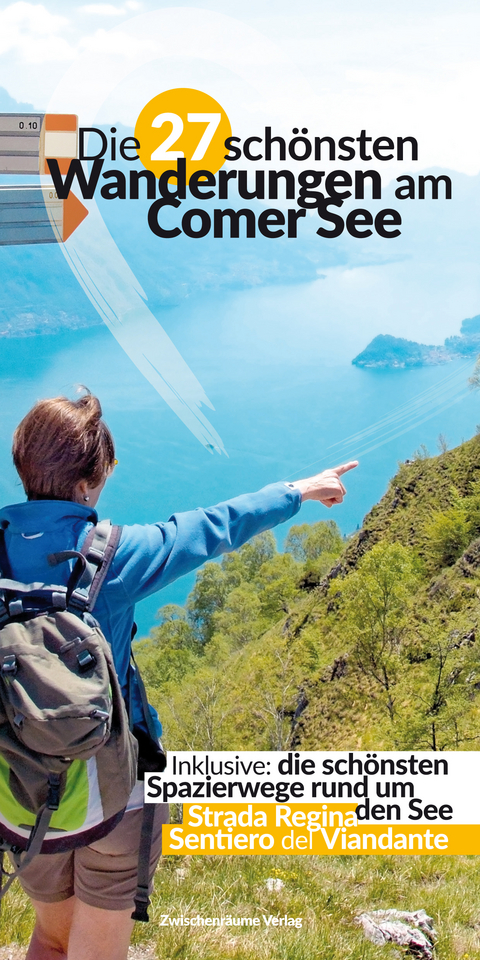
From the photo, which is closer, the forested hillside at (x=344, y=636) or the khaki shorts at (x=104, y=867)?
the khaki shorts at (x=104, y=867)

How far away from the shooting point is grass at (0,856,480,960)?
7.06 feet

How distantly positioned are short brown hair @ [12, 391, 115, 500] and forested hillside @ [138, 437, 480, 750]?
27.4ft

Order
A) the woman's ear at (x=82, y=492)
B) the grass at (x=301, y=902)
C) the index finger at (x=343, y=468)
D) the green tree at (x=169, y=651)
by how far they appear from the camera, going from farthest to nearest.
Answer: the green tree at (x=169, y=651) < the grass at (x=301, y=902) < the index finger at (x=343, y=468) < the woman's ear at (x=82, y=492)

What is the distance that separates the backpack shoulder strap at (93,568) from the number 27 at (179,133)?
7.27 ft

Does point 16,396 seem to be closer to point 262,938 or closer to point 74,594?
point 262,938

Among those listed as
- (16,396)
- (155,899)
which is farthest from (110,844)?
(16,396)

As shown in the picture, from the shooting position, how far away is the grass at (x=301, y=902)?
2.15 metres

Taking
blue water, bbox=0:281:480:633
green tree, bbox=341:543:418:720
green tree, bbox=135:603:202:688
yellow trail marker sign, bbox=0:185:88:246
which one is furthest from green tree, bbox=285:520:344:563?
yellow trail marker sign, bbox=0:185:88:246

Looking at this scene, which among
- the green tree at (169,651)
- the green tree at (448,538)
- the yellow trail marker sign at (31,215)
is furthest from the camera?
the green tree at (169,651)

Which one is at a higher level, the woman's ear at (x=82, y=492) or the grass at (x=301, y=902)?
the woman's ear at (x=82, y=492)

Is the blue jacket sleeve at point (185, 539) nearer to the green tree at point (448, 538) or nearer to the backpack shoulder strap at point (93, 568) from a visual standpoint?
the backpack shoulder strap at point (93, 568)

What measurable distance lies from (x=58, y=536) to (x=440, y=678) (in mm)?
9499

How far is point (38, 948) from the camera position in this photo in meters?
1.40

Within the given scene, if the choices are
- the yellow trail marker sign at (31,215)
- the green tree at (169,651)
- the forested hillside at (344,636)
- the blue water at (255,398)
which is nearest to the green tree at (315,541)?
the forested hillside at (344,636)
